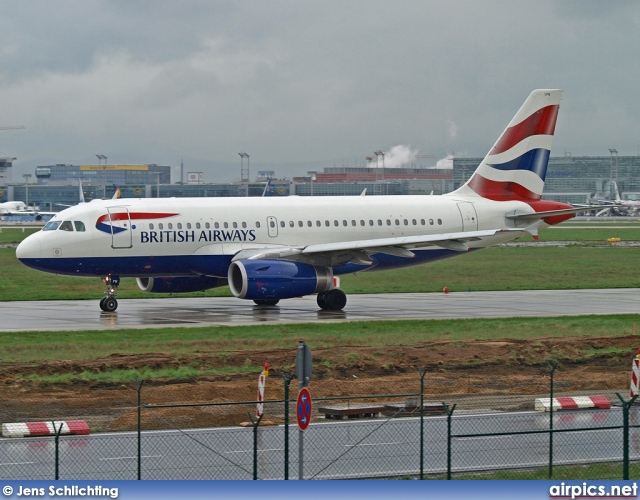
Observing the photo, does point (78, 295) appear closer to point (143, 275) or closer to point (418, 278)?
point (143, 275)

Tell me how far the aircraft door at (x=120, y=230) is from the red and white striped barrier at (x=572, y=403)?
22800 millimetres

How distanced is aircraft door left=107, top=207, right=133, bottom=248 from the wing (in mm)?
4476

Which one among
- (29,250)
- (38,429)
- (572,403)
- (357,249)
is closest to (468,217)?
(357,249)

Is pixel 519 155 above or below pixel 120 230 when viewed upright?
above

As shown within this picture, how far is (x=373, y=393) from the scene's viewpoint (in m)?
28.2

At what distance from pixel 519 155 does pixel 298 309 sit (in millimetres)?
13591

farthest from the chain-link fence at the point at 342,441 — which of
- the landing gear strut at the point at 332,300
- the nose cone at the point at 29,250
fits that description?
the landing gear strut at the point at 332,300

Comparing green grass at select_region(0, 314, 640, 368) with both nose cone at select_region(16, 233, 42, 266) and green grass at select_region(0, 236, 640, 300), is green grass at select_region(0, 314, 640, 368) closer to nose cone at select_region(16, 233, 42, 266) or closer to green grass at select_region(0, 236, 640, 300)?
nose cone at select_region(16, 233, 42, 266)

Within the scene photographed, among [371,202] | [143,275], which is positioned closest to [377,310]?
[371,202]

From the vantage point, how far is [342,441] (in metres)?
22.5

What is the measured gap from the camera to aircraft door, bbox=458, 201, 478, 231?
51.5 m

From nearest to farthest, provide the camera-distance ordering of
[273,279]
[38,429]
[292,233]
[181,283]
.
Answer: [38,429] → [273,279] → [292,233] → [181,283]

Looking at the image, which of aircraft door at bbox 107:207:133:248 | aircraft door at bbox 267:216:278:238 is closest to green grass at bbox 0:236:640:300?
aircraft door at bbox 267:216:278:238

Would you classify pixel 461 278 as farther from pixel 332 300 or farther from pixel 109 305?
pixel 109 305
